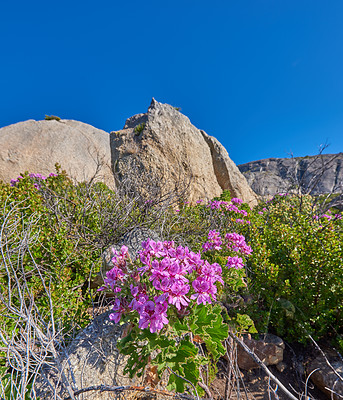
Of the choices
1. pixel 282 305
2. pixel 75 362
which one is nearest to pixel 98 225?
pixel 75 362

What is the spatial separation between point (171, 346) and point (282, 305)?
2019 mm

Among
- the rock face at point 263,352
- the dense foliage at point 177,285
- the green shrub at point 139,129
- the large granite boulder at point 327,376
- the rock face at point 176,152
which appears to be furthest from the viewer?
the green shrub at point 139,129

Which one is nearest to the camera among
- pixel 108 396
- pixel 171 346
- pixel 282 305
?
pixel 171 346

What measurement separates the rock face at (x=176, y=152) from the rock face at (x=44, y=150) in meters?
2.50

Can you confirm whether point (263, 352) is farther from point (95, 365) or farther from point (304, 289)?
point (95, 365)

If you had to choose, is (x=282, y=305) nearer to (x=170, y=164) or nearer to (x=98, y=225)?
(x=98, y=225)

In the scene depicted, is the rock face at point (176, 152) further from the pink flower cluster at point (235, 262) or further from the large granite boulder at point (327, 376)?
the large granite boulder at point (327, 376)

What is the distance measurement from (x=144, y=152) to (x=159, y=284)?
7.22 metres

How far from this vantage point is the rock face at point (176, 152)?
8305mm

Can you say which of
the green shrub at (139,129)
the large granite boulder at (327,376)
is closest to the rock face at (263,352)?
the large granite boulder at (327,376)

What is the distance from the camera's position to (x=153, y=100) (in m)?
9.76

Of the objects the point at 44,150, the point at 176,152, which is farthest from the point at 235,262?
the point at 44,150

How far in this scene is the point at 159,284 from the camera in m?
1.40

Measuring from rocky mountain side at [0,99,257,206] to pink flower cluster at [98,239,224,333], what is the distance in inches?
178
